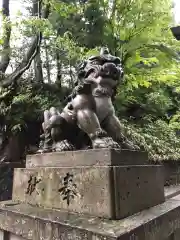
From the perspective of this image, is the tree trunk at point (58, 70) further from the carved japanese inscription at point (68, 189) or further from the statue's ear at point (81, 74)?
the carved japanese inscription at point (68, 189)

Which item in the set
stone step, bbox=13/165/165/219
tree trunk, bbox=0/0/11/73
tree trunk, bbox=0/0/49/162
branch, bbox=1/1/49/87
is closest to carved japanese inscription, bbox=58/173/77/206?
stone step, bbox=13/165/165/219

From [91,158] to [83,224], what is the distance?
1.49 feet

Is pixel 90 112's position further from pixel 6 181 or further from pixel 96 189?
pixel 6 181

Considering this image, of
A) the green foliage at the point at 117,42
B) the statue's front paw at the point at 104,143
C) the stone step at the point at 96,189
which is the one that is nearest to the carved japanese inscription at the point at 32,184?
the stone step at the point at 96,189

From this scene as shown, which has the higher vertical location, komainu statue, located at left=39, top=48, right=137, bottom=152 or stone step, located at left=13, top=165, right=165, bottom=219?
komainu statue, located at left=39, top=48, right=137, bottom=152

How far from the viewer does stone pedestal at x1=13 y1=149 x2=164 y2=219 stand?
4.71ft

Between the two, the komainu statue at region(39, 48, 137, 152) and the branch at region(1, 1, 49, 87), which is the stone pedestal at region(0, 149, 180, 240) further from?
the branch at region(1, 1, 49, 87)

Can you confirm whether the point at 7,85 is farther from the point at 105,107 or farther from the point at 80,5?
the point at 105,107

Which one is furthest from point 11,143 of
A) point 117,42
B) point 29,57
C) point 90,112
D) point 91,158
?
point 91,158

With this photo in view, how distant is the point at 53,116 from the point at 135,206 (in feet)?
3.36

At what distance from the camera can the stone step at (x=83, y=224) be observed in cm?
125

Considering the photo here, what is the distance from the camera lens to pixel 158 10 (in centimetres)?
532

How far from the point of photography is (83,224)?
4.37 feet

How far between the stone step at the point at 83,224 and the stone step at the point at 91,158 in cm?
36
